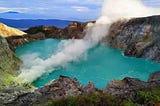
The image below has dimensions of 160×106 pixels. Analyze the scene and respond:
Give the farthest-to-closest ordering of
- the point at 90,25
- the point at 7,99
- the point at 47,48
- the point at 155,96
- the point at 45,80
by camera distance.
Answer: the point at 90,25, the point at 47,48, the point at 45,80, the point at 7,99, the point at 155,96

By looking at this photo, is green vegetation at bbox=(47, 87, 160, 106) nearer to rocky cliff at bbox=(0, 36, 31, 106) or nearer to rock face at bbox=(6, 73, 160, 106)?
rock face at bbox=(6, 73, 160, 106)

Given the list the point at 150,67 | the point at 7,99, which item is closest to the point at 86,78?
the point at 150,67

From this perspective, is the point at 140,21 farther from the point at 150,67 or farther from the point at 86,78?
the point at 86,78

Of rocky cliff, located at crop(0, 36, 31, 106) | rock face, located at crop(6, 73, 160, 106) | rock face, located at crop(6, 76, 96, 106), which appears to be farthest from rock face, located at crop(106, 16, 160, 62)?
rock face, located at crop(6, 76, 96, 106)

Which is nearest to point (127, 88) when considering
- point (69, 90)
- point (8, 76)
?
point (69, 90)

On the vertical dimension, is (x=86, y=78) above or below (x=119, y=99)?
below

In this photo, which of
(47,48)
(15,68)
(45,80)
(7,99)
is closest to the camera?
(7,99)

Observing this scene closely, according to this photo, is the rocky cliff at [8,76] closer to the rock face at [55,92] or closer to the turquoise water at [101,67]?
the turquoise water at [101,67]
